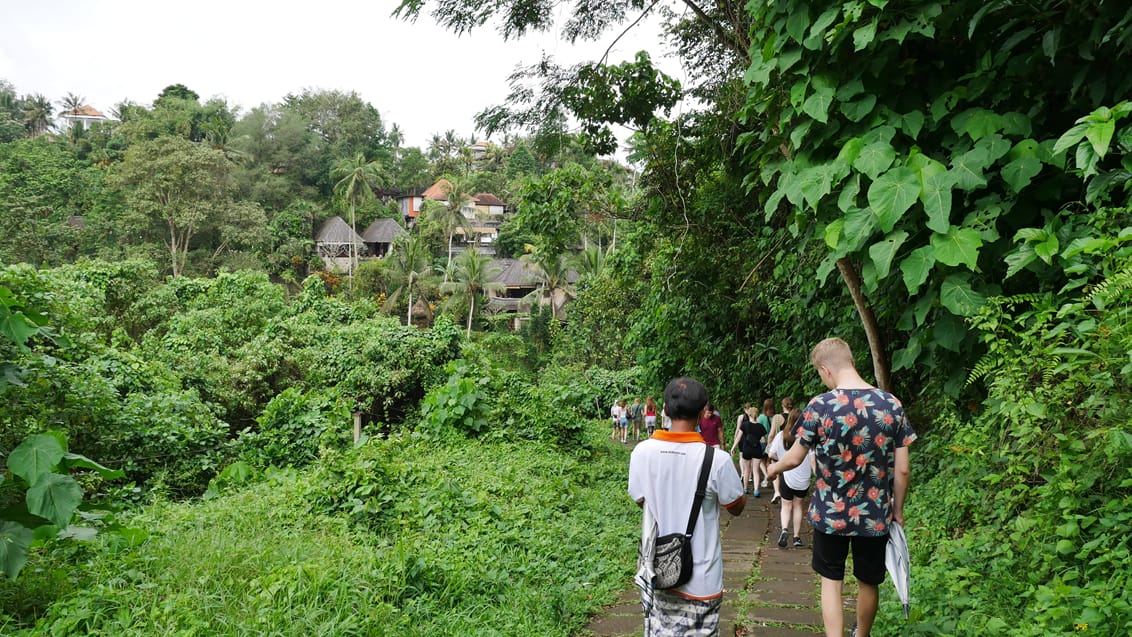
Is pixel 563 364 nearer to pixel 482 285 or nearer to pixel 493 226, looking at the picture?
pixel 482 285

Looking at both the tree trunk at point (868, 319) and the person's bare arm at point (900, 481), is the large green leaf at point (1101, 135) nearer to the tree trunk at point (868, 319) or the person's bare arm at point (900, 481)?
the person's bare arm at point (900, 481)

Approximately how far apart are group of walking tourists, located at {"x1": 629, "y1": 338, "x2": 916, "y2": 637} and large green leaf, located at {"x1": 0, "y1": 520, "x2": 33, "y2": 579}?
2734 mm

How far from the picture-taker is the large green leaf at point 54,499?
11.5 ft

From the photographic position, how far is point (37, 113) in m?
72.2

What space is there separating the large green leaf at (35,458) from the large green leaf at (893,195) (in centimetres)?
404

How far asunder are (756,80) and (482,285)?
33756 millimetres

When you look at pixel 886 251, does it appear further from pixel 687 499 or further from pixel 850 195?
pixel 687 499

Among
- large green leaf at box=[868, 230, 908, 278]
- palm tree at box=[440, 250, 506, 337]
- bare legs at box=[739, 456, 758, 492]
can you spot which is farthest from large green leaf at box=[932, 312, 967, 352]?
palm tree at box=[440, 250, 506, 337]

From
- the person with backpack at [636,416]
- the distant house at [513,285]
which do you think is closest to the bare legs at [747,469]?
the person with backpack at [636,416]

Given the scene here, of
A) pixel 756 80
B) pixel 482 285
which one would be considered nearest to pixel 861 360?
pixel 756 80

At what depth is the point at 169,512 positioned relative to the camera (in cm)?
623

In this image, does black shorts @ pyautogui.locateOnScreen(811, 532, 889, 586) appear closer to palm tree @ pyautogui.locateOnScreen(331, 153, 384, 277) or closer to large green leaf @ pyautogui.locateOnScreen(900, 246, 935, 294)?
large green leaf @ pyautogui.locateOnScreen(900, 246, 935, 294)

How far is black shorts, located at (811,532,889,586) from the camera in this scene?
314 centimetres

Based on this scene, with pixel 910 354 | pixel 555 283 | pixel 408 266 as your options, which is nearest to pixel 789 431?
pixel 910 354
